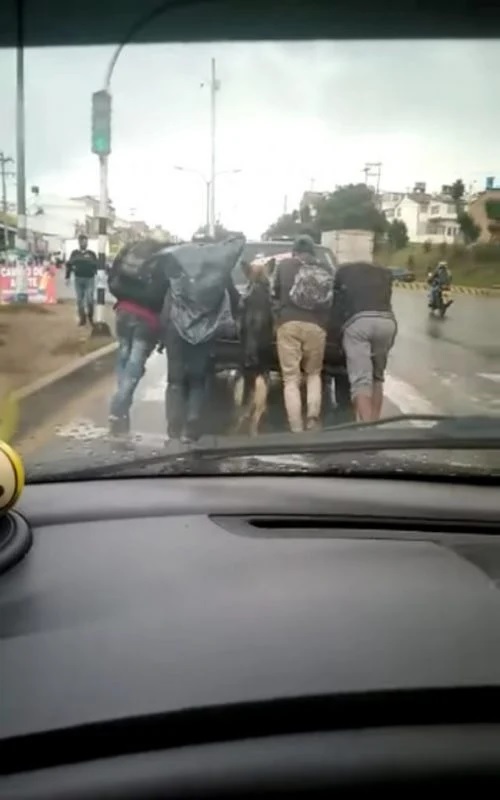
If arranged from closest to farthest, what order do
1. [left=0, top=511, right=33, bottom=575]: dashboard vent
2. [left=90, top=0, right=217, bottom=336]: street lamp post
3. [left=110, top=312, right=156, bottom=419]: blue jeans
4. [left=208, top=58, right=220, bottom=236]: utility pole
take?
[left=0, top=511, right=33, bottom=575]: dashboard vent → [left=90, top=0, right=217, bottom=336]: street lamp post → [left=208, top=58, right=220, bottom=236]: utility pole → [left=110, top=312, right=156, bottom=419]: blue jeans

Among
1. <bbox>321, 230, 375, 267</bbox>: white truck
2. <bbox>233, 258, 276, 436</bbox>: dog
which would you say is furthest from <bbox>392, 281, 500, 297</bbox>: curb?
<bbox>233, 258, 276, 436</bbox>: dog

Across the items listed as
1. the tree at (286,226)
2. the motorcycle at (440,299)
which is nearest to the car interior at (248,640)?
the motorcycle at (440,299)

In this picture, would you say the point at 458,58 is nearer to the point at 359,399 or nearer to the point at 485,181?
the point at 485,181

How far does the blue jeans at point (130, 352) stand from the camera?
512 cm

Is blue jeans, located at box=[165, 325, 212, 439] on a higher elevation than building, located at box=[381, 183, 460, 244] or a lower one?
lower

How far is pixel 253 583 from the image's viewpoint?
2.62 metres

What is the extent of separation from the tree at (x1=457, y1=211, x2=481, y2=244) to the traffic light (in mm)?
1719

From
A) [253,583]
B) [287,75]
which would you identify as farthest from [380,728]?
[287,75]

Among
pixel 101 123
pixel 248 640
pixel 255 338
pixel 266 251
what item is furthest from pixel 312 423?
pixel 248 640

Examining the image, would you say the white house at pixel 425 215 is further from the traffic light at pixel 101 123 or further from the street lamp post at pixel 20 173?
the street lamp post at pixel 20 173

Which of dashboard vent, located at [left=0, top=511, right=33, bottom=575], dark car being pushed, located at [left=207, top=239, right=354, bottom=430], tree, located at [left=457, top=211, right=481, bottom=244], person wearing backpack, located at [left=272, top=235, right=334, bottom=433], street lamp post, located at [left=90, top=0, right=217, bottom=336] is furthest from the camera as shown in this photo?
tree, located at [left=457, top=211, right=481, bottom=244]

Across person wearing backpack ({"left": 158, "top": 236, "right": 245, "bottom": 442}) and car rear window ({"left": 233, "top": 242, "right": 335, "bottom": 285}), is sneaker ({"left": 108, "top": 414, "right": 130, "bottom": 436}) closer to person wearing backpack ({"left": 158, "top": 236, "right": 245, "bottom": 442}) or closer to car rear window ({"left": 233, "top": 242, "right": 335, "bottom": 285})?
person wearing backpack ({"left": 158, "top": 236, "right": 245, "bottom": 442})

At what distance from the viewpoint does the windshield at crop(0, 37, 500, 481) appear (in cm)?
465

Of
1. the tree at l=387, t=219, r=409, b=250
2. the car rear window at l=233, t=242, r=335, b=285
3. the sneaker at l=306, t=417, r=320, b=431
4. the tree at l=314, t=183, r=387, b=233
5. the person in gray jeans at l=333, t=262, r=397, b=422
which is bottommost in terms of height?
the sneaker at l=306, t=417, r=320, b=431
